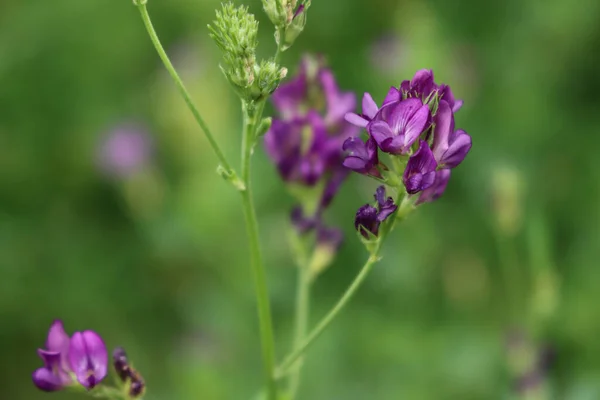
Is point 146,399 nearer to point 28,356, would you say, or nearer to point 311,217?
point 28,356

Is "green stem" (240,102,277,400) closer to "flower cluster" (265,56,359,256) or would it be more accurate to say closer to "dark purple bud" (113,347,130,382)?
"dark purple bud" (113,347,130,382)

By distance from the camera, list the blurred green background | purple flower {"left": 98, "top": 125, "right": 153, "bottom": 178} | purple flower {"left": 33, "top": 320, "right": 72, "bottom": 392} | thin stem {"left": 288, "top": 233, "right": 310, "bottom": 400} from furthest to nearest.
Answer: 1. purple flower {"left": 98, "top": 125, "right": 153, "bottom": 178}
2. the blurred green background
3. thin stem {"left": 288, "top": 233, "right": 310, "bottom": 400}
4. purple flower {"left": 33, "top": 320, "right": 72, "bottom": 392}

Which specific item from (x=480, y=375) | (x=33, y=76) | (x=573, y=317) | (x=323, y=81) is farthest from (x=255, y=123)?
(x=33, y=76)

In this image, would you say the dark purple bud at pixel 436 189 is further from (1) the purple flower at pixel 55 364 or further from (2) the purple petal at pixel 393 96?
(1) the purple flower at pixel 55 364

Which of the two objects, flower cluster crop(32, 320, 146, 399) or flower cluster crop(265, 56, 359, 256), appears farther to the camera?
flower cluster crop(265, 56, 359, 256)

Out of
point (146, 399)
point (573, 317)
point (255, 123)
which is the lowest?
point (573, 317)

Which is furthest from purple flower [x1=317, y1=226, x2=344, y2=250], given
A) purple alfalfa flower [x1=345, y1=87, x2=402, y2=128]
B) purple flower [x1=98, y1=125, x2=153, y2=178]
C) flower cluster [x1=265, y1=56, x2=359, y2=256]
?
purple flower [x1=98, y1=125, x2=153, y2=178]

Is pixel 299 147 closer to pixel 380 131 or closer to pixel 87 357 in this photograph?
pixel 380 131

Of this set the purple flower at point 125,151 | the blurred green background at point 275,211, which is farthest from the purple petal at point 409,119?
the purple flower at point 125,151
